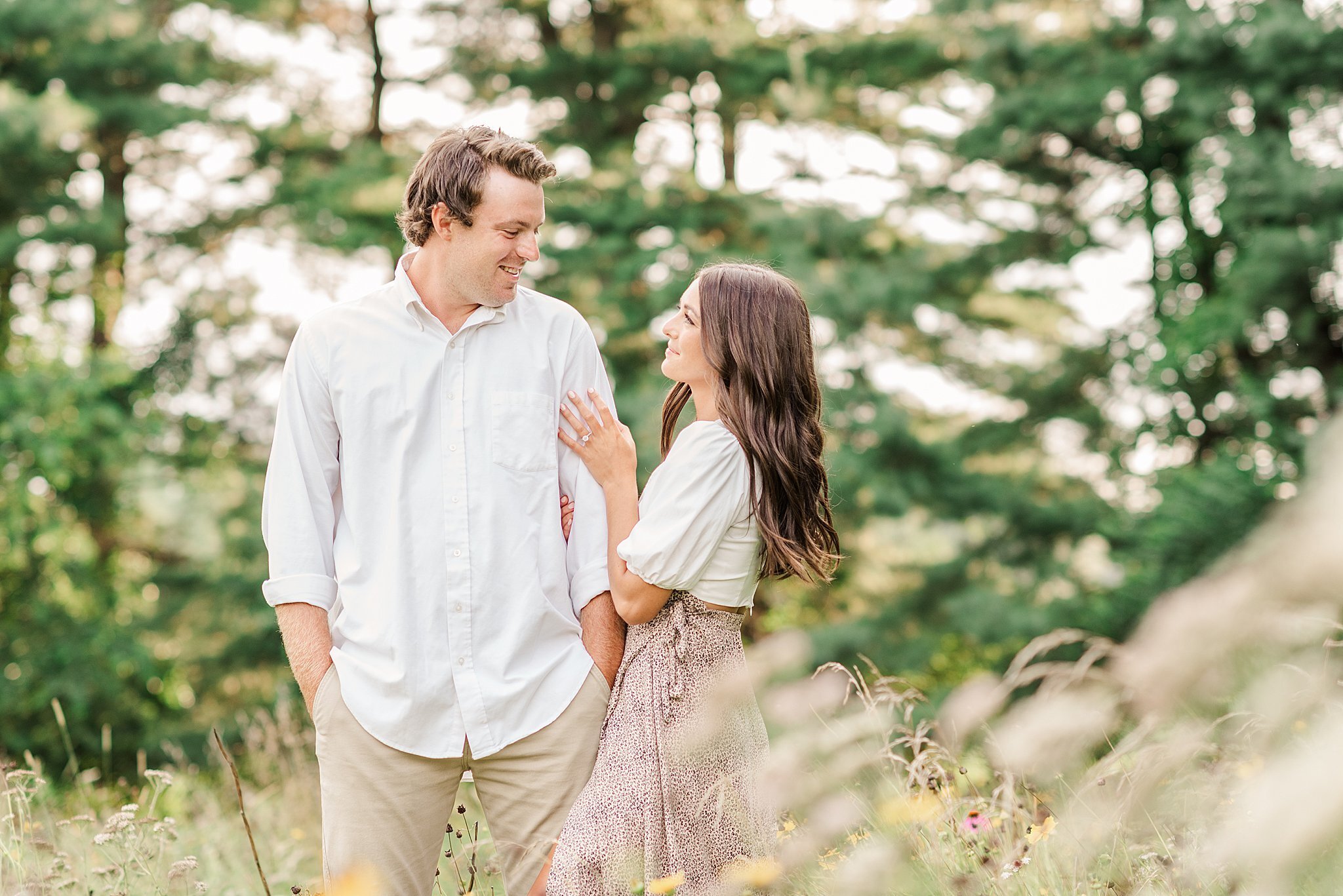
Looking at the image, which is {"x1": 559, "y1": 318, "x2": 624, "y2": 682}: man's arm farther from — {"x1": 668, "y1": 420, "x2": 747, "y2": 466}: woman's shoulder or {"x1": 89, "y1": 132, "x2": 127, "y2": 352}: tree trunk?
{"x1": 89, "y1": 132, "x2": 127, "y2": 352}: tree trunk

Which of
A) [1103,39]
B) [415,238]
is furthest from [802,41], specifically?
[415,238]

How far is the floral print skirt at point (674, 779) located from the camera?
2.02 m

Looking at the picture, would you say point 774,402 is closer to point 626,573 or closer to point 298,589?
point 626,573

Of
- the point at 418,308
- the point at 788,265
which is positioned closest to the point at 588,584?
the point at 418,308

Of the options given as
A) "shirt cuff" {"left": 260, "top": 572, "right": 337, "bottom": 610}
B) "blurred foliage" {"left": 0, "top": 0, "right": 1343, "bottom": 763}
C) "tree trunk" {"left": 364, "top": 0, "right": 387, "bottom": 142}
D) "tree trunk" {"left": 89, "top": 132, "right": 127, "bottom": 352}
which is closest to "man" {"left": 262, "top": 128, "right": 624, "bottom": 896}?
"shirt cuff" {"left": 260, "top": 572, "right": 337, "bottom": 610}

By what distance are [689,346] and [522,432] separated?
1.24ft

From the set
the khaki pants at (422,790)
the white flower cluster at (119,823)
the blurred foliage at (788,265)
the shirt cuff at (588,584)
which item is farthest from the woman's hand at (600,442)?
the blurred foliage at (788,265)

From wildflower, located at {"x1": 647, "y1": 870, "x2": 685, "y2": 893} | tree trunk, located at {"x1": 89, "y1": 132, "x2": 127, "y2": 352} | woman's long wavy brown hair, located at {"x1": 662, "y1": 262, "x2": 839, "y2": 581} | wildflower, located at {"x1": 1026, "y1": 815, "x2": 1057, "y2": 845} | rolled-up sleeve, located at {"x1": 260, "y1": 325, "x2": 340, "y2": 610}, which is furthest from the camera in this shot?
tree trunk, located at {"x1": 89, "y1": 132, "x2": 127, "y2": 352}

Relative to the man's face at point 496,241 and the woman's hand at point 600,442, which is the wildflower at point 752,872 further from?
the man's face at point 496,241

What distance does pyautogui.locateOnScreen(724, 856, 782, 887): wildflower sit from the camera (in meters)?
1.80

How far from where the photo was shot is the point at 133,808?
223 cm

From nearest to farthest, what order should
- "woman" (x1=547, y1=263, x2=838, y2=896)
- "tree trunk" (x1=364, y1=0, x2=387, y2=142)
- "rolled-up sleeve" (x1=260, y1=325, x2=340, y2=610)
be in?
"woman" (x1=547, y1=263, x2=838, y2=896), "rolled-up sleeve" (x1=260, y1=325, x2=340, y2=610), "tree trunk" (x1=364, y1=0, x2=387, y2=142)

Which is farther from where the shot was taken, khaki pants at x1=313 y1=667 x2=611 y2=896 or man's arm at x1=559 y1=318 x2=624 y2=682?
man's arm at x1=559 y1=318 x2=624 y2=682

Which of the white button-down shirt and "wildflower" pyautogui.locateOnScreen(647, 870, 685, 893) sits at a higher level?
the white button-down shirt
